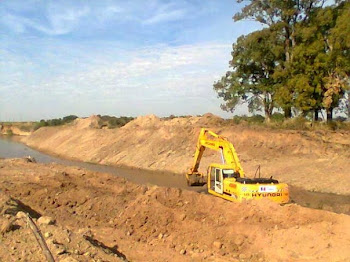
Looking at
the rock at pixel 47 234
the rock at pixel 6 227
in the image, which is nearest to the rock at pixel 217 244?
the rock at pixel 47 234

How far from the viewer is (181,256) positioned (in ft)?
27.3

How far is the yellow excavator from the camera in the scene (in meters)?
11.8

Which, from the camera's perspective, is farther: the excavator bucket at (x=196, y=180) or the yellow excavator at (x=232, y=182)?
the excavator bucket at (x=196, y=180)

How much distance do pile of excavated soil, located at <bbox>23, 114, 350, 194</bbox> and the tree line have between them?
2.91m

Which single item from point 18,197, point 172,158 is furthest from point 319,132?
point 18,197

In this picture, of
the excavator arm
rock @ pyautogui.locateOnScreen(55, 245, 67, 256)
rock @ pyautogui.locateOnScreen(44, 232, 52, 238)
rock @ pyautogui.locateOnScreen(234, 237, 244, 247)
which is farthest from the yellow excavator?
rock @ pyautogui.locateOnScreen(55, 245, 67, 256)

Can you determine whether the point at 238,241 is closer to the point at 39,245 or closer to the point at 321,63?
the point at 39,245

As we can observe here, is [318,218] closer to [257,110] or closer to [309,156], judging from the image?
[309,156]

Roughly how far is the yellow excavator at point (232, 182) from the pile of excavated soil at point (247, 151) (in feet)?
22.6

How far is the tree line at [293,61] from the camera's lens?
2662cm

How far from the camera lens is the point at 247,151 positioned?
2691 cm

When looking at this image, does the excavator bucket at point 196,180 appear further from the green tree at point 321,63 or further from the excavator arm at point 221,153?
the green tree at point 321,63

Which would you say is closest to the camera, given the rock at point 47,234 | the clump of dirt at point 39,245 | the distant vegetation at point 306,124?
the clump of dirt at point 39,245

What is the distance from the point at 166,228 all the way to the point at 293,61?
21.7 metres
